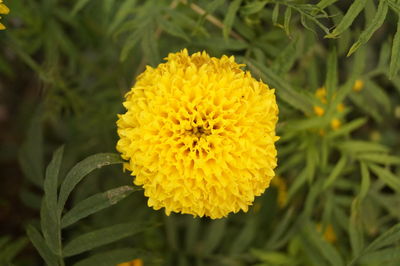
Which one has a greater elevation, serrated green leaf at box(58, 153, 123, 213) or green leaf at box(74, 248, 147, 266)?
serrated green leaf at box(58, 153, 123, 213)

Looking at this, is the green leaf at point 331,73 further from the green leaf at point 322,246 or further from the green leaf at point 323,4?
the green leaf at point 322,246

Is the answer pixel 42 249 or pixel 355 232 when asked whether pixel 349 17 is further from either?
pixel 42 249

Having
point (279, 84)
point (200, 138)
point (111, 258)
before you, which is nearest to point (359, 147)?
point (279, 84)

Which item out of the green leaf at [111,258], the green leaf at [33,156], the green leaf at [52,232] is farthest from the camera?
the green leaf at [33,156]

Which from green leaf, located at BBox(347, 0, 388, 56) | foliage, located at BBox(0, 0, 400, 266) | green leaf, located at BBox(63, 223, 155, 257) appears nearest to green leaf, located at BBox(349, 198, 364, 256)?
foliage, located at BBox(0, 0, 400, 266)

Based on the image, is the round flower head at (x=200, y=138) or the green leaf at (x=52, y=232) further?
the green leaf at (x=52, y=232)

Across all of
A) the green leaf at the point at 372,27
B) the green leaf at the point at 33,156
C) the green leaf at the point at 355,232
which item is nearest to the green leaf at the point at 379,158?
the green leaf at the point at 355,232

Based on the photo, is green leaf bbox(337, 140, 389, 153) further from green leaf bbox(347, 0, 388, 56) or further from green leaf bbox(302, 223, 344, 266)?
green leaf bbox(347, 0, 388, 56)

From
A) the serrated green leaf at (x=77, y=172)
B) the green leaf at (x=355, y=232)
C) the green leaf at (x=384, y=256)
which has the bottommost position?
the green leaf at (x=384, y=256)
